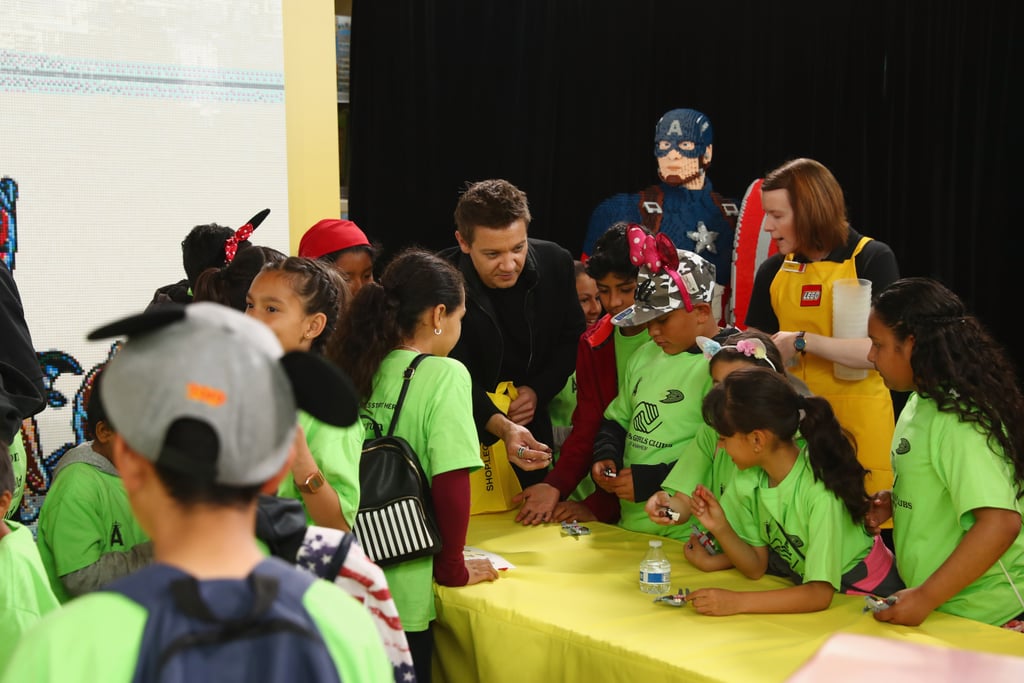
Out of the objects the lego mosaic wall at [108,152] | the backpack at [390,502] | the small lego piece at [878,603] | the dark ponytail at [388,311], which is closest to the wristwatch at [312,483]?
the backpack at [390,502]

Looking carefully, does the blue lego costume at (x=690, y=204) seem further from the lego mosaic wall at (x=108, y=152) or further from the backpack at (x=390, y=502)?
the backpack at (x=390, y=502)

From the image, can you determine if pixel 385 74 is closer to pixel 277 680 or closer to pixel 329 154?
pixel 329 154

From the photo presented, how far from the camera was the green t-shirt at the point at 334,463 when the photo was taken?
2025 millimetres

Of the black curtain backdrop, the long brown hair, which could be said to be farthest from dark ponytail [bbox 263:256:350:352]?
the black curtain backdrop

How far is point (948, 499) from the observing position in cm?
225

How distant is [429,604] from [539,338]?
1106 mm

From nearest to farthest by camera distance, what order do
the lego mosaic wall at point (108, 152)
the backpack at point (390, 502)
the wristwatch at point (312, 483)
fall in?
the wristwatch at point (312, 483)
the backpack at point (390, 502)
the lego mosaic wall at point (108, 152)

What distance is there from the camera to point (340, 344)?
7.79 feet

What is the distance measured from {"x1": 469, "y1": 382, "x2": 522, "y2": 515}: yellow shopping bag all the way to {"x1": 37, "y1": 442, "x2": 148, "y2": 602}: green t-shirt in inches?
44.3

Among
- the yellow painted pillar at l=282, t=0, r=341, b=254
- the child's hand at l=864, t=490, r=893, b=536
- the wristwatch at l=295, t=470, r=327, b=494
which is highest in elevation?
the yellow painted pillar at l=282, t=0, r=341, b=254

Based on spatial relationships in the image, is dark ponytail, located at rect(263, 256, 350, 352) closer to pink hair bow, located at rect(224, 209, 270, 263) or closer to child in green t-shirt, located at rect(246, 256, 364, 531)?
child in green t-shirt, located at rect(246, 256, 364, 531)

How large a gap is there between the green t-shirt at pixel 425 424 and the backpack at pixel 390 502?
0.05m

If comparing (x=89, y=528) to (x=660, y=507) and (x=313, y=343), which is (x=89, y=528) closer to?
(x=313, y=343)

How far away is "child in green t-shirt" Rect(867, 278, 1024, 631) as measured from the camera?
7.06ft
